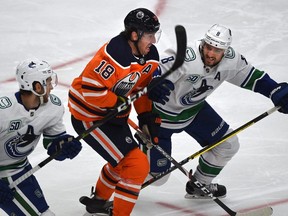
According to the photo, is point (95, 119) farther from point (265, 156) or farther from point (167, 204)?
point (265, 156)

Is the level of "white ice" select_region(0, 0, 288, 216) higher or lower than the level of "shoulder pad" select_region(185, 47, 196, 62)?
lower

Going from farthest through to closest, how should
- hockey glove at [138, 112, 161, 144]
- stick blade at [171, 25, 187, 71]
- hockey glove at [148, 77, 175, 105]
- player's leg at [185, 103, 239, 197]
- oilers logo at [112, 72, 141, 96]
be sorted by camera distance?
player's leg at [185, 103, 239, 197] < hockey glove at [138, 112, 161, 144] < hockey glove at [148, 77, 175, 105] < oilers logo at [112, 72, 141, 96] < stick blade at [171, 25, 187, 71]

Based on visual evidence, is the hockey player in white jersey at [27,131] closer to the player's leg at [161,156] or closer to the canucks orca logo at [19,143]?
the canucks orca logo at [19,143]

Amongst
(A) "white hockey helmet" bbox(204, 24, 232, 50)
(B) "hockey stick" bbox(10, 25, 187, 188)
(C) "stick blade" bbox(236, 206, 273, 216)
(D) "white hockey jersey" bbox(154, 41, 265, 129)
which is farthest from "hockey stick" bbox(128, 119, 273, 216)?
(A) "white hockey helmet" bbox(204, 24, 232, 50)

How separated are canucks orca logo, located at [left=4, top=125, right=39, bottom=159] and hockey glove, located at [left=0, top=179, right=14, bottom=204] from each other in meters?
0.17

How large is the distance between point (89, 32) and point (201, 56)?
2736 mm

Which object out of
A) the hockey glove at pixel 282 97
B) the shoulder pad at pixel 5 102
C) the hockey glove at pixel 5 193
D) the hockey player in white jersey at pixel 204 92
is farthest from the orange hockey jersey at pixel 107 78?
the hockey glove at pixel 282 97

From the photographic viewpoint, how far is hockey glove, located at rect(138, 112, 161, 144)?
12.8ft

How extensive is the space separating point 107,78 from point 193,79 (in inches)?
25.8

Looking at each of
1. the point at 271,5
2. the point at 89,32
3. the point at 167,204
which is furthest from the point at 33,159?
the point at 271,5

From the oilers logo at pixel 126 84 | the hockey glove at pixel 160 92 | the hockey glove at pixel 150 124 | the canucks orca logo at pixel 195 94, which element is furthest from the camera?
the canucks orca logo at pixel 195 94

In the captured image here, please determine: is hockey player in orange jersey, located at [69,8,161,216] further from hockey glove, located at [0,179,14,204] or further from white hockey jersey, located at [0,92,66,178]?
hockey glove, located at [0,179,14,204]

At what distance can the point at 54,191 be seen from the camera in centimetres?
432

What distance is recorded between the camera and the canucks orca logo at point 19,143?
11.7 ft
